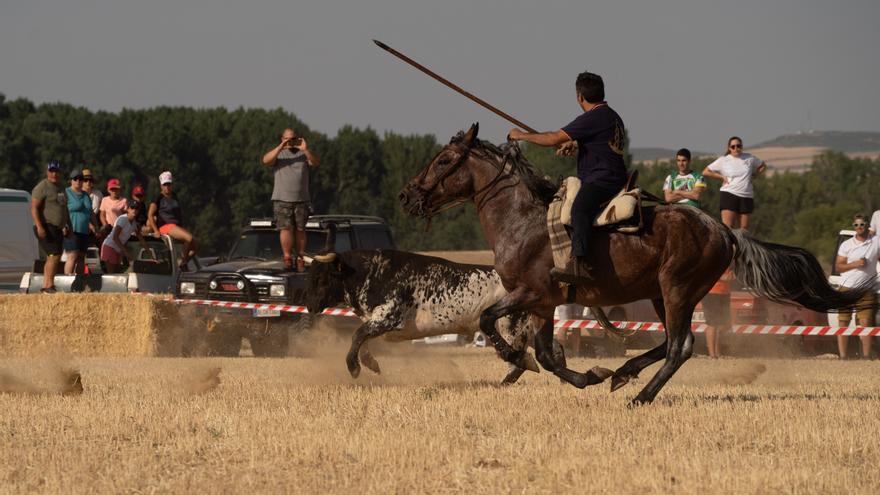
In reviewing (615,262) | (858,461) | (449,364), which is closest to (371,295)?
(449,364)

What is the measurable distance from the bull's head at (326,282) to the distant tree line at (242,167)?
5920 centimetres

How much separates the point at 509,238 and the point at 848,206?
76.3 metres

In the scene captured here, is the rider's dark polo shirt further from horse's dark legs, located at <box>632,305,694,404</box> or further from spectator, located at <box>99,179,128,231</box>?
spectator, located at <box>99,179,128,231</box>

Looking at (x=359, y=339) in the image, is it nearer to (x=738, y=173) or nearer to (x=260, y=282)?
(x=260, y=282)

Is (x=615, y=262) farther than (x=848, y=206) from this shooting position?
No

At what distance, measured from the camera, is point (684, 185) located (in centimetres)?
2111

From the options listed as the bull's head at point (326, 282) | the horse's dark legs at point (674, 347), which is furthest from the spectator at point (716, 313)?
the horse's dark legs at point (674, 347)

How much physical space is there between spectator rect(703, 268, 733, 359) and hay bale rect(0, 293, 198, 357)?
805 centimetres

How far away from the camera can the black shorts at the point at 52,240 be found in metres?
22.5

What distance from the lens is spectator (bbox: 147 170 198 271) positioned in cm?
2388

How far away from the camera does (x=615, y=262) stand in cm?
1260

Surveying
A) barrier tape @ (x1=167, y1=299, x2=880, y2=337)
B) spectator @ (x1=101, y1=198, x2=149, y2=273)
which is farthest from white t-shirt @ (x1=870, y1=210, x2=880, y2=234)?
A: spectator @ (x1=101, y1=198, x2=149, y2=273)

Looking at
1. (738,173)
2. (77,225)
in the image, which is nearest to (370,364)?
(738,173)

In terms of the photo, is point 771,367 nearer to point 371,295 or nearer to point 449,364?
point 449,364
